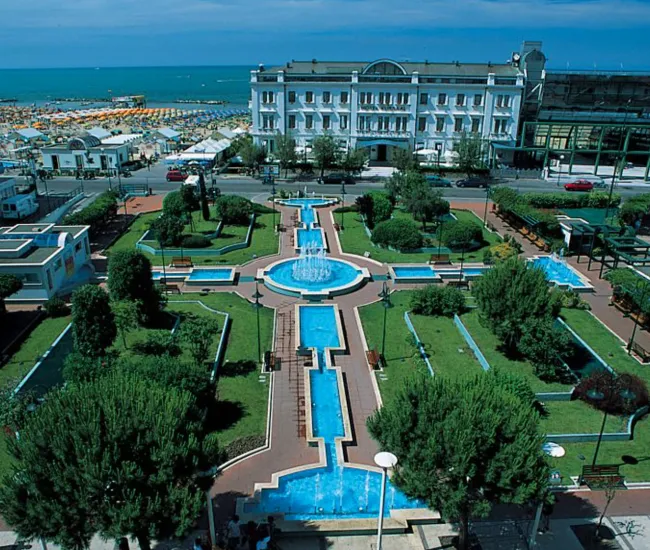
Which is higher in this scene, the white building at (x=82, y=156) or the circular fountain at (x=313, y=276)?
the white building at (x=82, y=156)

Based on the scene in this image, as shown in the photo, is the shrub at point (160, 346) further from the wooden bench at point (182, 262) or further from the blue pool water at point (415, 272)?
the blue pool water at point (415, 272)

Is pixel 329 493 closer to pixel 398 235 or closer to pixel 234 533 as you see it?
pixel 234 533

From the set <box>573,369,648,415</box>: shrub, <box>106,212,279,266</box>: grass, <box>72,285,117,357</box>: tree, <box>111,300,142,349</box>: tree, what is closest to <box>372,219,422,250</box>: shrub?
<box>106,212,279,266</box>: grass

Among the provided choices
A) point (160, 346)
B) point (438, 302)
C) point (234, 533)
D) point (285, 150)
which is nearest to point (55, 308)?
point (160, 346)

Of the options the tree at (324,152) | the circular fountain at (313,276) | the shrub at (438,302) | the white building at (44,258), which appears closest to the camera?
the shrub at (438,302)

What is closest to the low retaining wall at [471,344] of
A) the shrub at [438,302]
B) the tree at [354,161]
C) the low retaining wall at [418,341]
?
the shrub at [438,302]
